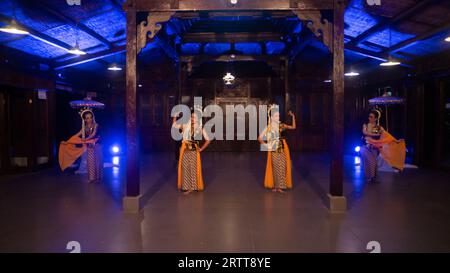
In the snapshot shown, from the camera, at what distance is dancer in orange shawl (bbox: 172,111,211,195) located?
6004 mm

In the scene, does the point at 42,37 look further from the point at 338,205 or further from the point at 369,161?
the point at 369,161

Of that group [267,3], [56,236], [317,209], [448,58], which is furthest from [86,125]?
[448,58]

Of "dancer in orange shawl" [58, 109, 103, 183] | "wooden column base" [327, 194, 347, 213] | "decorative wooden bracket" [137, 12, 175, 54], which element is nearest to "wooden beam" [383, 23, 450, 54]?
"wooden column base" [327, 194, 347, 213]

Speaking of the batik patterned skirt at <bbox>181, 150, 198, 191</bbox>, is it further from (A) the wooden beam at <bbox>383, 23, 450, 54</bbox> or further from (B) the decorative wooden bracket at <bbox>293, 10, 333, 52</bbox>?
(A) the wooden beam at <bbox>383, 23, 450, 54</bbox>

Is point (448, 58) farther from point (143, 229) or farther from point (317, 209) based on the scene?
point (143, 229)

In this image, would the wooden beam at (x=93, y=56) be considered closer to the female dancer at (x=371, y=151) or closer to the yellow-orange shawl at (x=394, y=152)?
the female dancer at (x=371, y=151)

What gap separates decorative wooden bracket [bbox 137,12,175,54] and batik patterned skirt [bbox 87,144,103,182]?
365 centimetres

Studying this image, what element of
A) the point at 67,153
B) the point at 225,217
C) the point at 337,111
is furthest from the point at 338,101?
the point at 67,153

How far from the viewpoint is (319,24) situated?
4.80 meters

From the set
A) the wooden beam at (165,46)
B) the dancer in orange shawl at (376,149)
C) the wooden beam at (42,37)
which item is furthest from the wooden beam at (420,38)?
the wooden beam at (42,37)

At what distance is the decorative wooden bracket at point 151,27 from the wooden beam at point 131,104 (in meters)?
0.08

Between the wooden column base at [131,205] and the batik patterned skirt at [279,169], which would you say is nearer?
the wooden column base at [131,205]

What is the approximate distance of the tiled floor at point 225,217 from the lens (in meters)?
3.55

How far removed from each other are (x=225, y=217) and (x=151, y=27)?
321 cm
